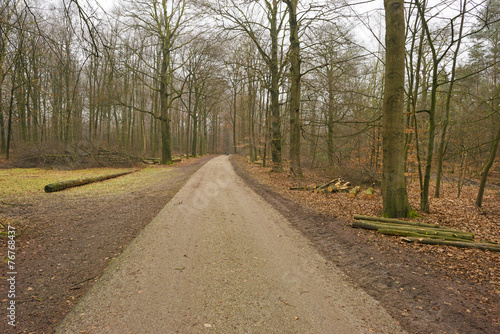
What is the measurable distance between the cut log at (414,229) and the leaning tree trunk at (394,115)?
924 mm

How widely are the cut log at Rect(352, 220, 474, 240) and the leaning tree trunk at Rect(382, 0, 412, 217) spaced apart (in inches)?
36.4

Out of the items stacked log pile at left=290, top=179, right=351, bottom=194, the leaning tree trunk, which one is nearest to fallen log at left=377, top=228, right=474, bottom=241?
the leaning tree trunk

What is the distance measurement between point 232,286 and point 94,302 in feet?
5.19

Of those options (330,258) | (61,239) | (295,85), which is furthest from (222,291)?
(295,85)

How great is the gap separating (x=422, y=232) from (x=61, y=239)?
701cm

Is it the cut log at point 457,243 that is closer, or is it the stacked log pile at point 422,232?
the cut log at point 457,243

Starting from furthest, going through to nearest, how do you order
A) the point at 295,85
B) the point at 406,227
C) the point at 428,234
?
the point at 295,85
the point at 406,227
the point at 428,234

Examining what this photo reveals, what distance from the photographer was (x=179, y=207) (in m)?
7.19

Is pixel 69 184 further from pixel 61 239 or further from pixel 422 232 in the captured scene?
pixel 422 232

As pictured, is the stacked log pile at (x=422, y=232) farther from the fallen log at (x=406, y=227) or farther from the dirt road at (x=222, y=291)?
the dirt road at (x=222, y=291)

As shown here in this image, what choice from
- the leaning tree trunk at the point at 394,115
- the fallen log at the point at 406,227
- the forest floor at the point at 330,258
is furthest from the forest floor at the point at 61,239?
the leaning tree trunk at the point at 394,115

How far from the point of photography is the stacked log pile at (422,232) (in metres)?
4.46

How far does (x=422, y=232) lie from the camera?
4.93m

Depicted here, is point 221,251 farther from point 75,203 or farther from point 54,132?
point 54,132
